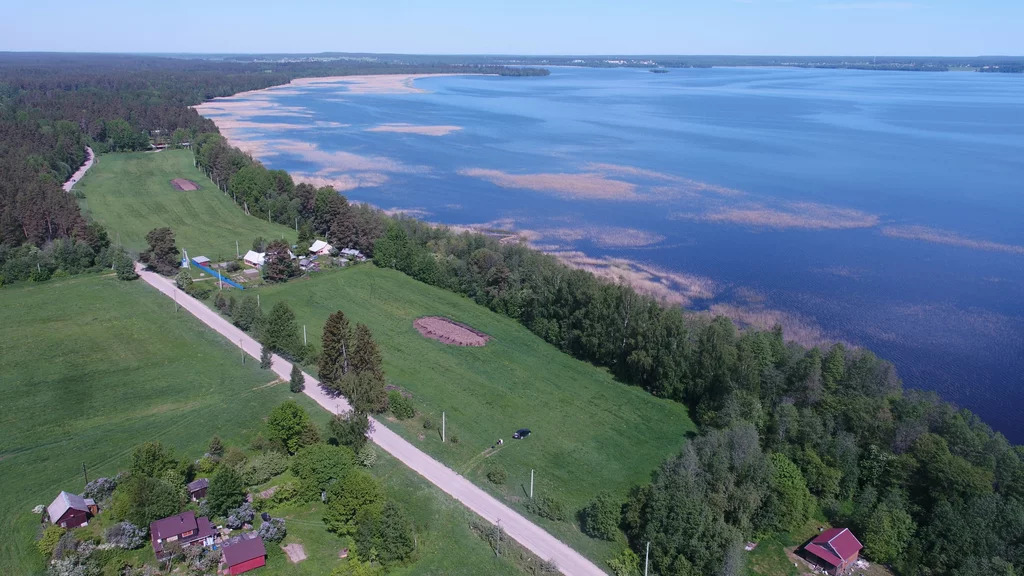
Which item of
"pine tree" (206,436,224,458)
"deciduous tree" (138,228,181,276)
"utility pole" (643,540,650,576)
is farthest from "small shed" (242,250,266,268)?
"utility pole" (643,540,650,576)

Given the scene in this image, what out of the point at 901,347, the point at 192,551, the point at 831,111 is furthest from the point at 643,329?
the point at 831,111

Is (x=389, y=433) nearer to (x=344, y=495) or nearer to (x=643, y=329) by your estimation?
(x=344, y=495)

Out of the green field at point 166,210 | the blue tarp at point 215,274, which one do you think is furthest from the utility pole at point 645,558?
the green field at point 166,210

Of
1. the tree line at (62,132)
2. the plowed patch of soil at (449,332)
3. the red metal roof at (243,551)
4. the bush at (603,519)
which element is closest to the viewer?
the red metal roof at (243,551)

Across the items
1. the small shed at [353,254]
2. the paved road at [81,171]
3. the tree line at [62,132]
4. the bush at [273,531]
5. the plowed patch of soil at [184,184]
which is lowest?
the bush at [273,531]

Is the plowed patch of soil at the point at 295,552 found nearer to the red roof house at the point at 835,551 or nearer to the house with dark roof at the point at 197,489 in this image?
the house with dark roof at the point at 197,489

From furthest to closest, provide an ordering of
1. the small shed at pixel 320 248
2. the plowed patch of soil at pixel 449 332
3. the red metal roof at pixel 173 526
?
the small shed at pixel 320 248 → the plowed patch of soil at pixel 449 332 → the red metal roof at pixel 173 526

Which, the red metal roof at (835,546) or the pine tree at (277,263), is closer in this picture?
the red metal roof at (835,546)
